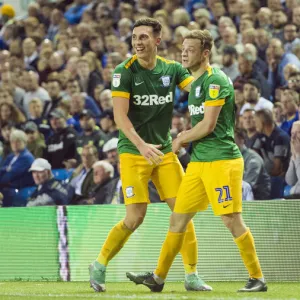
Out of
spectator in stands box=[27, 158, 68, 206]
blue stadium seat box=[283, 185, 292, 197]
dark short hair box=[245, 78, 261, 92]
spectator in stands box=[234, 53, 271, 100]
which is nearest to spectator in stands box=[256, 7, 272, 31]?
spectator in stands box=[234, 53, 271, 100]

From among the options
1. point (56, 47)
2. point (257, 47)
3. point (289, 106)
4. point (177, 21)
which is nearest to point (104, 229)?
point (289, 106)

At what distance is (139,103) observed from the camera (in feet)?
27.3

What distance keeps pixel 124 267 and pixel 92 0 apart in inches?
447

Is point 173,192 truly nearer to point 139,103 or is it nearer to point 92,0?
point 139,103

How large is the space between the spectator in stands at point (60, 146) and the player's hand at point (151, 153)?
7.13m

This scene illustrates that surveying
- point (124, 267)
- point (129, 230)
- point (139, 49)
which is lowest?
point (124, 267)

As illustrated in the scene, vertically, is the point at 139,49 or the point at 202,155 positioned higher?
the point at 139,49

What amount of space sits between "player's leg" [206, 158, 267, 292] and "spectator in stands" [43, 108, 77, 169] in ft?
24.3

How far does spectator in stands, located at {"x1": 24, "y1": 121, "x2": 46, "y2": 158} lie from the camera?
604 inches

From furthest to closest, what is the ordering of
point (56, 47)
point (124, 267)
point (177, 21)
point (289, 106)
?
point (56, 47) < point (177, 21) < point (289, 106) < point (124, 267)

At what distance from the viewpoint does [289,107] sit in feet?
40.9

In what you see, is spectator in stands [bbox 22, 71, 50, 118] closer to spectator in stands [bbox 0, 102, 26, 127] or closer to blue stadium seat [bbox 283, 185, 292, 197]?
spectator in stands [bbox 0, 102, 26, 127]

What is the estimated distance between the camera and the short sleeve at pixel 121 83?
8.21 m

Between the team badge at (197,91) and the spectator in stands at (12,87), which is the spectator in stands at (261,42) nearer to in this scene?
the spectator in stands at (12,87)
